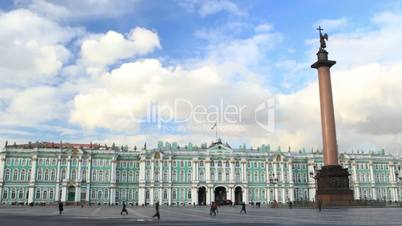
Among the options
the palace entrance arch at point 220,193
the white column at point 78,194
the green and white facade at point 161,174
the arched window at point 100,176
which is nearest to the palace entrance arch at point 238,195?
the green and white facade at point 161,174

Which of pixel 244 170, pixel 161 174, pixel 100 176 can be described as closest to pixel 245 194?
pixel 244 170

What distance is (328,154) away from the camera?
176 ft

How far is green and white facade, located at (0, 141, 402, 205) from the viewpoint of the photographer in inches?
4006

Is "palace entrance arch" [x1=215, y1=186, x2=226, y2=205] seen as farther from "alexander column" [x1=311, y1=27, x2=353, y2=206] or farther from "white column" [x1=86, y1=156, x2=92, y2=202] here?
"alexander column" [x1=311, y1=27, x2=353, y2=206]

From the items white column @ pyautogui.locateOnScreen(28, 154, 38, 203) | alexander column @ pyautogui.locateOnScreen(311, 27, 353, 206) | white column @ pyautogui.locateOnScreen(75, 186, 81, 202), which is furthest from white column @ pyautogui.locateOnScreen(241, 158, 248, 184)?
alexander column @ pyautogui.locateOnScreen(311, 27, 353, 206)

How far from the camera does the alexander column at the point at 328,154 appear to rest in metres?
51.1

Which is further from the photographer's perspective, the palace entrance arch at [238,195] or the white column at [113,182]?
the palace entrance arch at [238,195]

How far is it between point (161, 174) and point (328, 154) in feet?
196

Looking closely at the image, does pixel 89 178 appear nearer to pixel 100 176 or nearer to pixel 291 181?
pixel 100 176

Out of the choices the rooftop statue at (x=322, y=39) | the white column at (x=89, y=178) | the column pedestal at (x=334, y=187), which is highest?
the rooftop statue at (x=322, y=39)

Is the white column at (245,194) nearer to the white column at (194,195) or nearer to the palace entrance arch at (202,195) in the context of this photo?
the palace entrance arch at (202,195)

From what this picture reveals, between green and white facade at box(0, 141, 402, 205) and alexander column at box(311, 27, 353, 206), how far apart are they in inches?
1732

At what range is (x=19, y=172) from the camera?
101438 mm

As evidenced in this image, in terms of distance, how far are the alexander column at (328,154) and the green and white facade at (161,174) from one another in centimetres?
4400
